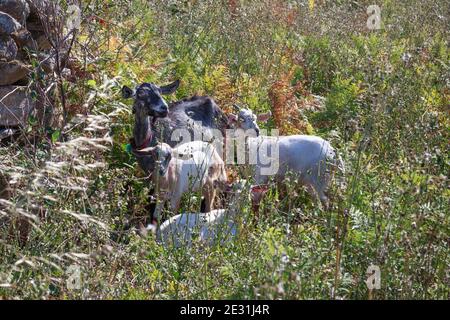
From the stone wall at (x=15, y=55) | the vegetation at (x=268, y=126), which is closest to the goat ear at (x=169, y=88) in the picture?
→ the vegetation at (x=268, y=126)

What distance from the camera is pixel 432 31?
38.4 ft

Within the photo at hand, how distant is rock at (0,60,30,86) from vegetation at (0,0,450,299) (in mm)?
382

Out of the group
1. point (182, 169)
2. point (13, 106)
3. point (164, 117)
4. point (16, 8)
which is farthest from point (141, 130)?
point (16, 8)

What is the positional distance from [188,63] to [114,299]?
5416mm

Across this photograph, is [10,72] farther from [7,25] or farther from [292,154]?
[292,154]

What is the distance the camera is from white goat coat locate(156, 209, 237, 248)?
17.7ft

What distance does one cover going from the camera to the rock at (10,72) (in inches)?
279

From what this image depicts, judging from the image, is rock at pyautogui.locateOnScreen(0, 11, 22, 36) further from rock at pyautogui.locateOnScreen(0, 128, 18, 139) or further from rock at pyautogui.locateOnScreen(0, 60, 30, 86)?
rock at pyautogui.locateOnScreen(0, 128, 18, 139)

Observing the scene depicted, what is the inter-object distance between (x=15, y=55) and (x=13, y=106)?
46 cm

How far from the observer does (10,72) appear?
7.13 metres

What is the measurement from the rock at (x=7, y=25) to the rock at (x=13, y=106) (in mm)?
484

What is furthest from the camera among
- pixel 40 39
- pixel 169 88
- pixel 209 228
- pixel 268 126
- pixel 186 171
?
pixel 268 126

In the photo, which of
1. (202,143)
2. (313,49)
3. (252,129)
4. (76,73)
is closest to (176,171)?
(202,143)
